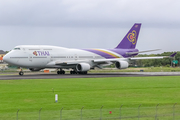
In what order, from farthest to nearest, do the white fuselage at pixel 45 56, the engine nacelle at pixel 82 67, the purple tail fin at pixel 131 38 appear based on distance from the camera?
the purple tail fin at pixel 131 38 < the engine nacelle at pixel 82 67 < the white fuselage at pixel 45 56

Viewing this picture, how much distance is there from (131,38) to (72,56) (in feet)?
55.6

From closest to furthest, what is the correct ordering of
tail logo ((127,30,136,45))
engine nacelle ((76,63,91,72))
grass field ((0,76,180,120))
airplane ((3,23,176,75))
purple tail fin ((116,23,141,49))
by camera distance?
grass field ((0,76,180,120)), airplane ((3,23,176,75)), engine nacelle ((76,63,91,72)), purple tail fin ((116,23,141,49)), tail logo ((127,30,136,45))

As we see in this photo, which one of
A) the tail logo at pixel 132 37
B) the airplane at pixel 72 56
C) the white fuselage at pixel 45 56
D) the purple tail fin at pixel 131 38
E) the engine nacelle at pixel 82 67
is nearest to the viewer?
the white fuselage at pixel 45 56

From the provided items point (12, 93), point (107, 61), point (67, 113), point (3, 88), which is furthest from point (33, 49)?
point (67, 113)

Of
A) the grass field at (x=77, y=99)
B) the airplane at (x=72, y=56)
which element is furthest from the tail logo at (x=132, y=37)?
the grass field at (x=77, y=99)

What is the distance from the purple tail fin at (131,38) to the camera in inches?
3214

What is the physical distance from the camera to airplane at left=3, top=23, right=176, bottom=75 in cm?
6512

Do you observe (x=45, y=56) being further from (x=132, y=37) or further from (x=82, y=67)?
(x=132, y=37)

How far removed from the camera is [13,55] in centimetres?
6397

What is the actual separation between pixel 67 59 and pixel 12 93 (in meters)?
34.7

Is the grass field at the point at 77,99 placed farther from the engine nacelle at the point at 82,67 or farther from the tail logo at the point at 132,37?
the tail logo at the point at 132,37

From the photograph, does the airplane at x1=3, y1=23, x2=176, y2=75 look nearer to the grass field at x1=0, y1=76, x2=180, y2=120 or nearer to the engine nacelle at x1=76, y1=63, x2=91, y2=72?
the engine nacelle at x1=76, y1=63, x2=91, y2=72

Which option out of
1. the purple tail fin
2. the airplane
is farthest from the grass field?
the purple tail fin

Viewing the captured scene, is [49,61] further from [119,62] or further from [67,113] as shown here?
[67,113]
